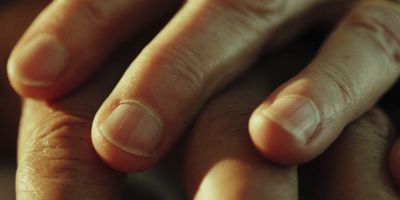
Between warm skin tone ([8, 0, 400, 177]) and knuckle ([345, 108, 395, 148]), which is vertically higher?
warm skin tone ([8, 0, 400, 177])

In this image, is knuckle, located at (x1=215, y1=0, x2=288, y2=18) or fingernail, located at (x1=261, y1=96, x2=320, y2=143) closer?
fingernail, located at (x1=261, y1=96, x2=320, y2=143)

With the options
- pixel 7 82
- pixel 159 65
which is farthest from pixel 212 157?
pixel 7 82

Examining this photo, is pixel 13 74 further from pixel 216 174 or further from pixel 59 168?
pixel 216 174

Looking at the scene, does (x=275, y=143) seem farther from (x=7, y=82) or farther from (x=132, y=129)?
(x=7, y=82)

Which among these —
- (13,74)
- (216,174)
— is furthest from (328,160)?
(13,74)

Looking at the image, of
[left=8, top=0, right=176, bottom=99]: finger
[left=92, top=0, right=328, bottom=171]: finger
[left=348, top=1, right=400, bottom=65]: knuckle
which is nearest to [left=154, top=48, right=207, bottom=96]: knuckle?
[left=92, top=0, right=328, bottom=171]: finger

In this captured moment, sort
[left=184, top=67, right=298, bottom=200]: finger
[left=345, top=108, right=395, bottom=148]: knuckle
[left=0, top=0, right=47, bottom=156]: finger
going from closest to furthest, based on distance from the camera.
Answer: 1. [left=184, top=67, right=298, bottom=200]: finger
2. [left=345, top=108, right=395, bottom=148]: knuckle
3. [left=0, top=0, right=47, bottom=156]: finger

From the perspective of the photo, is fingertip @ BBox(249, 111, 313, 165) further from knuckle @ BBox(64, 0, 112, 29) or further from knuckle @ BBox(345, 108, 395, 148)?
knuckle @ BBox(64, 0, 112, 29)

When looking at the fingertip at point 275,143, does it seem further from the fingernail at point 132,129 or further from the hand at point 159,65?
the fingernail at point 132,129
